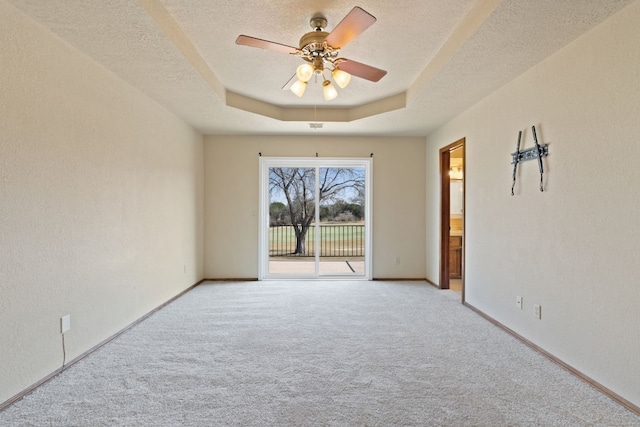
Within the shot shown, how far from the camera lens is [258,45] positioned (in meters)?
2.40

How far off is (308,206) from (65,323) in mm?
3799

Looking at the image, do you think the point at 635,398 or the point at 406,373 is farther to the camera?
the point at 406,373

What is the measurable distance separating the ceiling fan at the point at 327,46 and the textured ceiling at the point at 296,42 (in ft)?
0.58

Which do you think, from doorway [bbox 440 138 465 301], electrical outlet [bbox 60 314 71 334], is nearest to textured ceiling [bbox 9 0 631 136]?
doorway [bbox 440 138 465 301]

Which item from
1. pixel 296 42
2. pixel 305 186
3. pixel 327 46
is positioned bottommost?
pixel 305 186

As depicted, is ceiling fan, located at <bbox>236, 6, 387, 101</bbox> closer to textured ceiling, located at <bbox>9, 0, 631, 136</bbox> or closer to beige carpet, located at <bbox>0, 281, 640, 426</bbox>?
textured ceiling, located at <bbox>9, 0, 631, 136</bbox>

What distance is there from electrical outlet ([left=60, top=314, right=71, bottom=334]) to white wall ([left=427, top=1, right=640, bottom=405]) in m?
3.62

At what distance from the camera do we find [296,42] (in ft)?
9.67

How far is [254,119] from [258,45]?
236 centimetres

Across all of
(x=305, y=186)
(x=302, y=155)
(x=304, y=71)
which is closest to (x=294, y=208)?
(x=305, y=186)

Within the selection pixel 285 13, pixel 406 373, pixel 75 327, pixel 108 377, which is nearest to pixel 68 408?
pixel 108 377

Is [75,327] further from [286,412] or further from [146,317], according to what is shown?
[286,412]

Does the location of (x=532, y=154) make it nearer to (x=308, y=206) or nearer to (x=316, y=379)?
(x=316, y=379)

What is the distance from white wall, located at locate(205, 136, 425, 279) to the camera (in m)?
5.69
